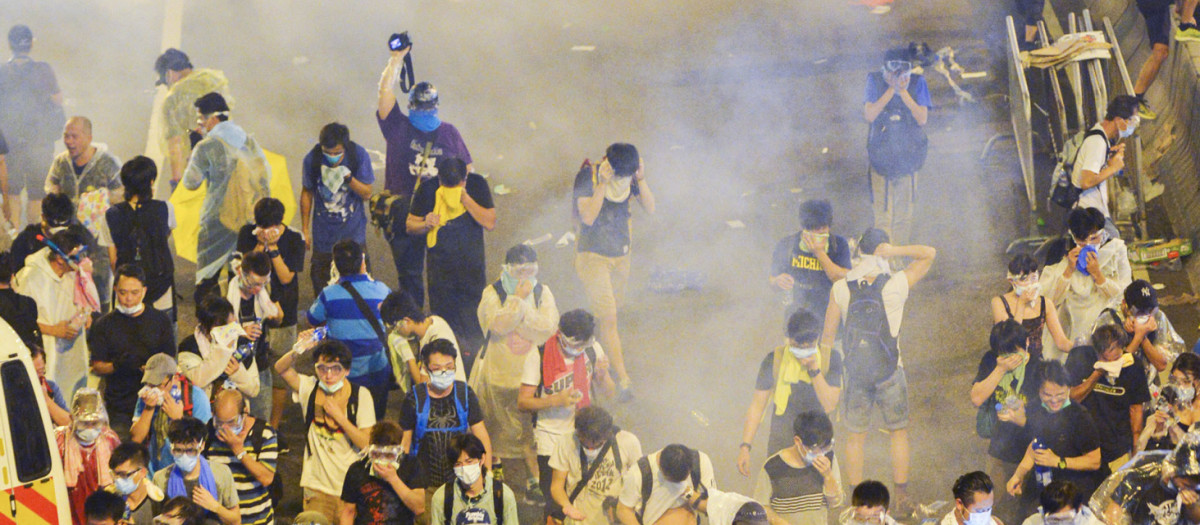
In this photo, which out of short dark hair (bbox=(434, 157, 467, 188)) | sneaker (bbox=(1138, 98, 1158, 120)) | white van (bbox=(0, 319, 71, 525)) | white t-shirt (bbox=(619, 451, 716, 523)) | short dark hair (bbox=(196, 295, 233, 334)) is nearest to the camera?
white van (bbox=(0, 319, 71, 525))

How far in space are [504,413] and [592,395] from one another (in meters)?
0.63

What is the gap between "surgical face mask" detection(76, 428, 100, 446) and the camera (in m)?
8.87

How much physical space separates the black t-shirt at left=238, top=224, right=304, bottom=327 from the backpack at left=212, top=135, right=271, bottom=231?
0.82m

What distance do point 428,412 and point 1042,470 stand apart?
3.25 meters

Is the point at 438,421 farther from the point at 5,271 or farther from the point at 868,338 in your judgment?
the point at 5,271

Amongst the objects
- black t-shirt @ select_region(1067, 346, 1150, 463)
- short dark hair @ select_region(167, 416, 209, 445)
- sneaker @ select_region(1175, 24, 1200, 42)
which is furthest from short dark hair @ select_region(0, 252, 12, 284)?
sneaker @ select_region(1175, 24, 1200, 42)

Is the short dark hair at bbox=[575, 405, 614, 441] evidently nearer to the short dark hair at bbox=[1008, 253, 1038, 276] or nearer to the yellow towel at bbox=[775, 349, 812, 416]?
the yellow towel at bbox=[775, 349, 812, 416]

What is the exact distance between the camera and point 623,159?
35.3 ft

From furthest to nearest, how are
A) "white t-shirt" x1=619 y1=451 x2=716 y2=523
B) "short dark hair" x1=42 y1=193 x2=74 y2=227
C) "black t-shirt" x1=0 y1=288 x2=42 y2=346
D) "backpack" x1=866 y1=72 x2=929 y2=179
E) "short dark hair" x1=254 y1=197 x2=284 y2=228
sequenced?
"backpack" x1=866 y1=72 x2=929 y2=179, "short dark hair" x1=42 y1=193 x2=74 y2=227, "short dark hair" x1=254 y1=197 x2=284 y2=228, "black t-shirt" x1=0 y1=288 x2=42 y2=346, "white t-shirt" x1=619 y1=451 x2=716 y2=523

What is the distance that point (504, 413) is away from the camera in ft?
33.1

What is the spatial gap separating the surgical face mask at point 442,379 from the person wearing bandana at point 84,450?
169 cm

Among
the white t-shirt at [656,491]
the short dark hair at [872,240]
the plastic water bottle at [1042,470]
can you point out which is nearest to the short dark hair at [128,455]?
the white t-shirt at [656,491]

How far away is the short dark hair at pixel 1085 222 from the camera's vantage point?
400 inches

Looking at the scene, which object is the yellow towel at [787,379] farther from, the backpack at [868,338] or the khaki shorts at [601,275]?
the khaki shorts at [601,275]
